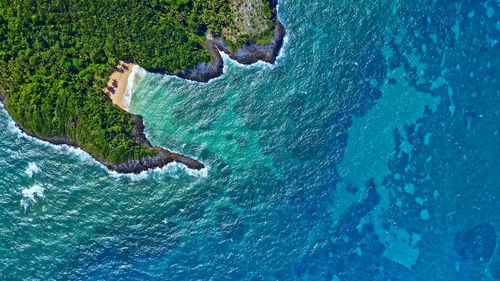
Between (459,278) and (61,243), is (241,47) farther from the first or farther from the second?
(459,278)

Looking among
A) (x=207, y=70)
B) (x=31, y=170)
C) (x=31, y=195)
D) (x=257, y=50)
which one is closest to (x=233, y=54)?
(x=257, y=50)

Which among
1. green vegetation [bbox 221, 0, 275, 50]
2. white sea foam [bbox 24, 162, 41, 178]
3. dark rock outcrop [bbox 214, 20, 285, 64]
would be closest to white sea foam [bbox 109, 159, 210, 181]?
white sea foam [bbox 24, 162, 41, 178]

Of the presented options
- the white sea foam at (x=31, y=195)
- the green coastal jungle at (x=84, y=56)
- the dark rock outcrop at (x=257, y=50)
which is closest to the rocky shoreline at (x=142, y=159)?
the green coastal jungle at (x=84, y=56)

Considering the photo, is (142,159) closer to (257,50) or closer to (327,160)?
(257,50)

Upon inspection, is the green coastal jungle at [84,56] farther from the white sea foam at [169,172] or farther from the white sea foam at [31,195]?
the white sea foam at [31,195]

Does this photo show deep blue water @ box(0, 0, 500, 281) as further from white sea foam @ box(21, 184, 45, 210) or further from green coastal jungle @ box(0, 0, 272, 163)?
green coastal jungle @ box(0, 0, 272, 163)

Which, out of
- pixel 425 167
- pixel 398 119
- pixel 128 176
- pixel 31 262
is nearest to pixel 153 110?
pixel 128 176
